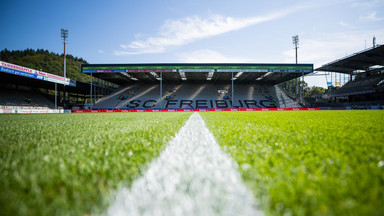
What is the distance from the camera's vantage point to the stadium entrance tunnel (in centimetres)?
2866

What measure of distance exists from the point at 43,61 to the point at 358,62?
293 feet

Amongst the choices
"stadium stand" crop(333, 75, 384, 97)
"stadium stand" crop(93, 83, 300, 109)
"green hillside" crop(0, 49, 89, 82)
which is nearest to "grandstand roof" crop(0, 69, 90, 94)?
"stadium stand" crop(93, 83, 300, 109)

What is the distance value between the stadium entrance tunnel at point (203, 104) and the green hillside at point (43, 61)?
151 feet

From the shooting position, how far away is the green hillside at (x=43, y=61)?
2313 inches

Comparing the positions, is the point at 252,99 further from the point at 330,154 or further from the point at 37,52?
the point at 37,52

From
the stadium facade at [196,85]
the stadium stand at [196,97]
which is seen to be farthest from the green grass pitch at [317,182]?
the stadium stand at [196,97]

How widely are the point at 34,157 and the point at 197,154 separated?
891 millimetres

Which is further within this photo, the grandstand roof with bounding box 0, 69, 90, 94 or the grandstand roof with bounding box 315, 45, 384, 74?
the grandstand roof with bounding box 315, 45, 384, 74

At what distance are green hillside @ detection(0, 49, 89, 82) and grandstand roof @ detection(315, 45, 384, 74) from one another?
7189 centimetres

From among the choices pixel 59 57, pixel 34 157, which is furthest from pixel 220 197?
pixel 59 57

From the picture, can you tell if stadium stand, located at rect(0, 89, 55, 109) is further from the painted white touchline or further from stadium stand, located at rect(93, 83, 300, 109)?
the painted white touchline

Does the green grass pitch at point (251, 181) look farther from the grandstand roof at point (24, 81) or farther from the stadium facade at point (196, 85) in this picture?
the grandstand roof at point (24, 81)

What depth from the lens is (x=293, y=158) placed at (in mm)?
895

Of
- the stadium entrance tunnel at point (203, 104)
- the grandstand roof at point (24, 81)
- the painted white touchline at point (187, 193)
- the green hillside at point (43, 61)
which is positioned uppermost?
the green hillside at point (43, 61)
